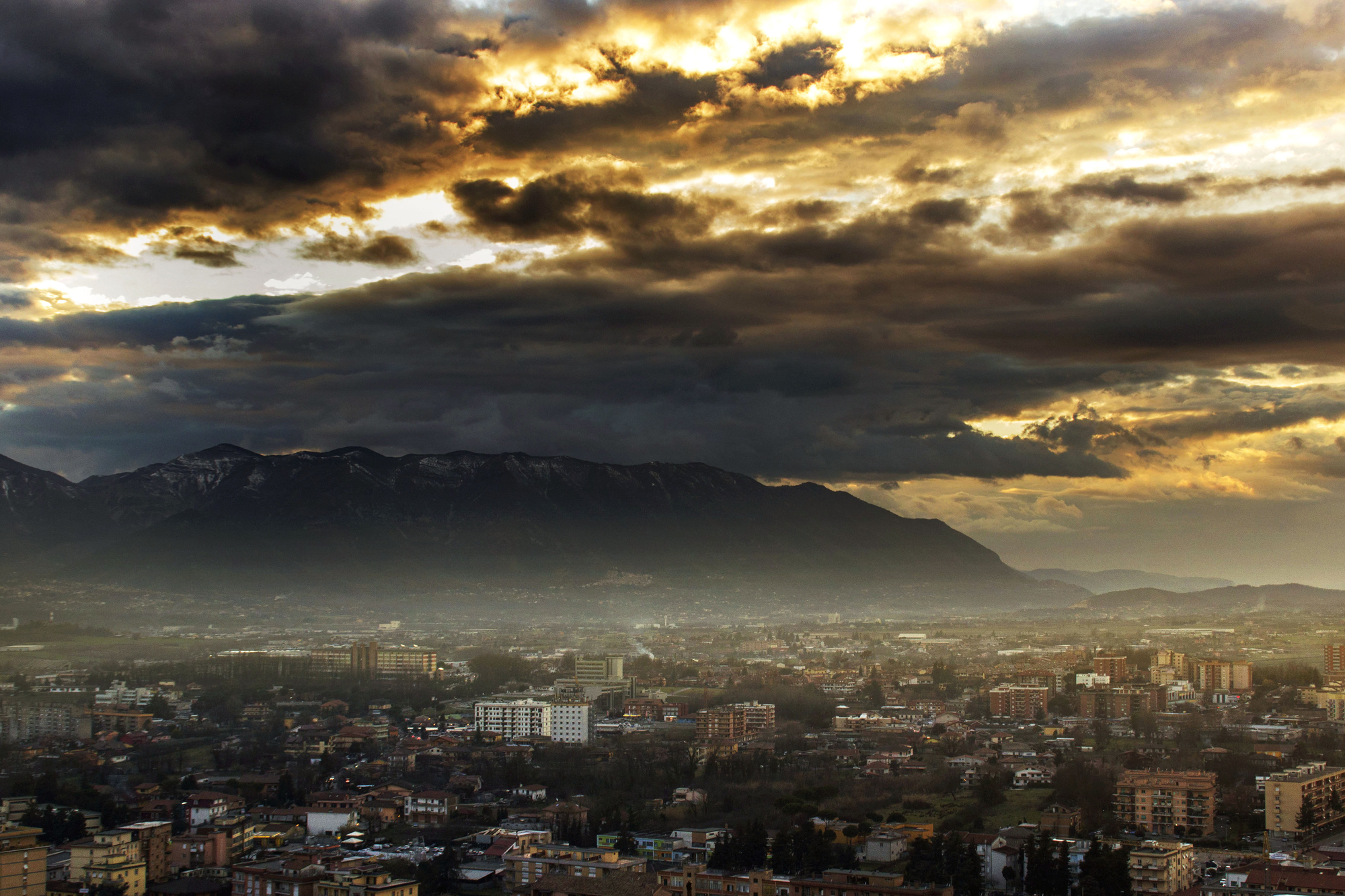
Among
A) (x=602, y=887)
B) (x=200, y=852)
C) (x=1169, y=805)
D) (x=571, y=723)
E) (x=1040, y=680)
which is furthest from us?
(x=1040, y=680)

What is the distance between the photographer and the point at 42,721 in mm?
54594

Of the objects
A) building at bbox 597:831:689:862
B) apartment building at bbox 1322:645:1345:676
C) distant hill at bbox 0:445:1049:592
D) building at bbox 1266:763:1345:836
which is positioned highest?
distant hill at bbox 0:445:1049:592

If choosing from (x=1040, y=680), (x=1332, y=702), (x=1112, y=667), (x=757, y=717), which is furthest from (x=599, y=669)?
(x=1332, y=702)

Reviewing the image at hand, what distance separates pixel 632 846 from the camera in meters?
31.7

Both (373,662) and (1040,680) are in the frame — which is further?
(373,662)

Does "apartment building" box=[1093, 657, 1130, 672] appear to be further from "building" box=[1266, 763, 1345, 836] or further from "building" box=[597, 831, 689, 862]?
"building" box=[597, 831, 689, 862]

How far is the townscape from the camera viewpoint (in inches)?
1121

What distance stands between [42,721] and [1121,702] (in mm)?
44185

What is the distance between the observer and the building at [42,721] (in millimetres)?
51969

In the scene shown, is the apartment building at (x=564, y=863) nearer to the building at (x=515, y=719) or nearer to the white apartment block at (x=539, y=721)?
the white apartment block at (x=539, y=721)

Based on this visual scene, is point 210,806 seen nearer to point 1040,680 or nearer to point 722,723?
point 722,723

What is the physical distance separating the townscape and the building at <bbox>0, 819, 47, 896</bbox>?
0.06 meters

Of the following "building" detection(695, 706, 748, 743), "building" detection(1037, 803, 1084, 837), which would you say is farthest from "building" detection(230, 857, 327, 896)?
"building" detection(695, 706, 748, 743)

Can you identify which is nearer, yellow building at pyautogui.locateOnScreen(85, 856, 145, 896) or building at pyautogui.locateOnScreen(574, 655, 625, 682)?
yellow building at pyautogui.locateOnScreen(85, 856, 145, 896)
